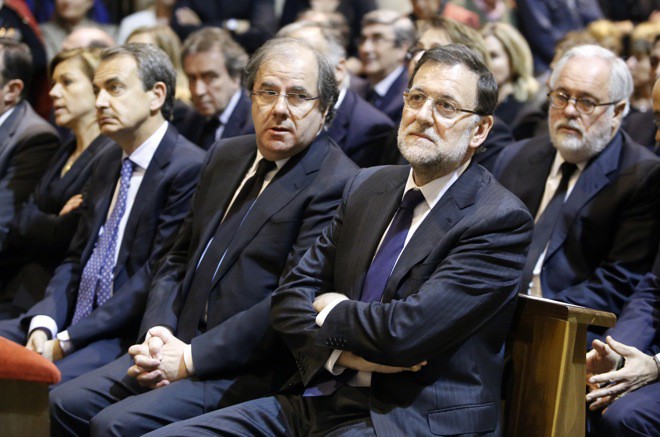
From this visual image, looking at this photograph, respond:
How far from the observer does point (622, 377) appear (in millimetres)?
3016

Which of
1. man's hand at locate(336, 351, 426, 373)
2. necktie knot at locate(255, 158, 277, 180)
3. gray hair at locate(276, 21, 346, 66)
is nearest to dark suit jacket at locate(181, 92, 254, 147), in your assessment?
gray hair at locate(276, 21, 346, 66)

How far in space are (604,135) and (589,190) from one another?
272mm

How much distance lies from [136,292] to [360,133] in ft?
5.08

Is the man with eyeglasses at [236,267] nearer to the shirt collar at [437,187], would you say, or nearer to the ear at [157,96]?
the shirt collar at [437,187]

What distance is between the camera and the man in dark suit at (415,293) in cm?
265

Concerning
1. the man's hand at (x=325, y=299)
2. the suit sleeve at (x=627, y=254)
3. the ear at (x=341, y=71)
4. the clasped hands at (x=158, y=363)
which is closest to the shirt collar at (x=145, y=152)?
the clasped hands at (x=158, y=363)

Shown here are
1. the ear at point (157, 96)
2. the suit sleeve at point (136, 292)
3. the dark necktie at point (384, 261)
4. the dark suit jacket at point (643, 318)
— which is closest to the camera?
the dark necktie at point (384, 261)

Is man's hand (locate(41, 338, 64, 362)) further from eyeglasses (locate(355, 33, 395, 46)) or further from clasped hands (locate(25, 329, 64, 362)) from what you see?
eyeglasses (locate(355, 33, 395, 46))

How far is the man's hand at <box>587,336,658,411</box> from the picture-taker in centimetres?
301

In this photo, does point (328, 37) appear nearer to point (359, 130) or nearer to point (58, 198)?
point (359, 130)

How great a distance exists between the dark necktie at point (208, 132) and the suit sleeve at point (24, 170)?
95cm

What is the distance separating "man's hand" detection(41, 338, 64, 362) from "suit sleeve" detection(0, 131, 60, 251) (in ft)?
3.40

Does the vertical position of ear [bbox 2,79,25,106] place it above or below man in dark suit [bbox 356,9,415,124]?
below

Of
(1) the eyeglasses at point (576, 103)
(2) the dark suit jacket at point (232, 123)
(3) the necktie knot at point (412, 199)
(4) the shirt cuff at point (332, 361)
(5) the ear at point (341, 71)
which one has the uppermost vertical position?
(1) the eyeglasses at point (576, 103)
